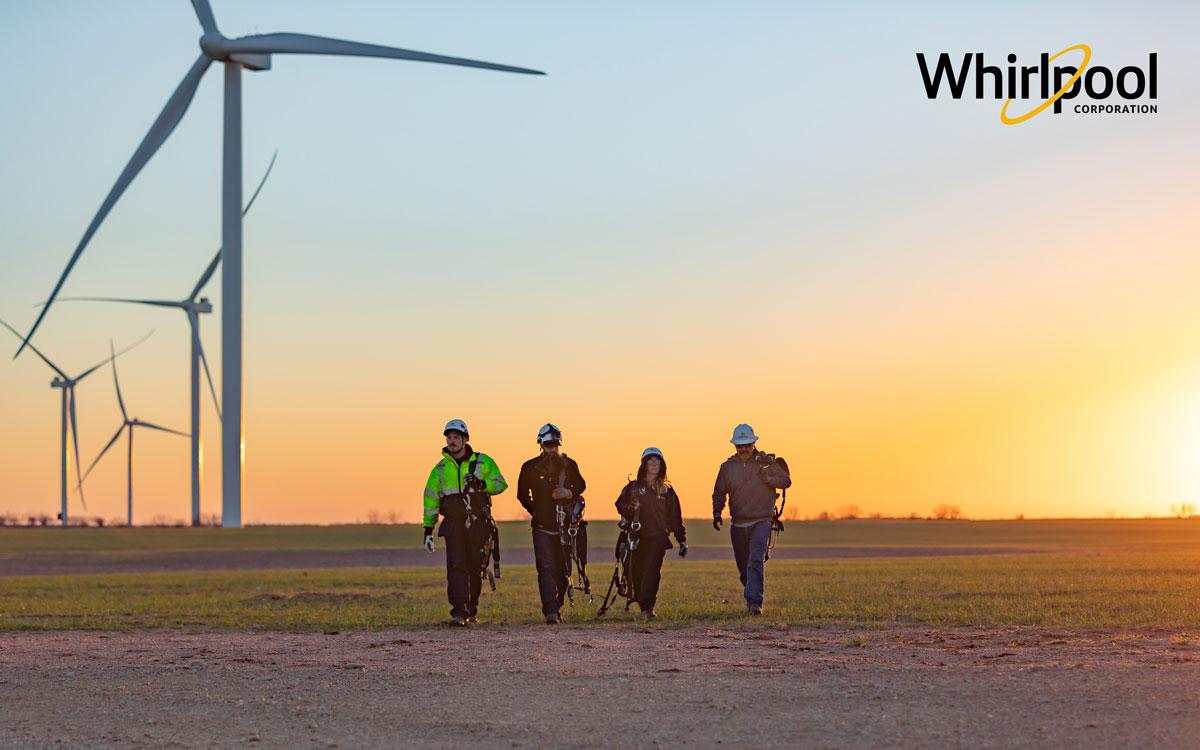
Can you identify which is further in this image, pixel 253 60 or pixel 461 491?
pixel 253 60

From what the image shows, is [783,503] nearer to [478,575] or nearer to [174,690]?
[478,575]

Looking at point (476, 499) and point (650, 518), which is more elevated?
point (476, 499)

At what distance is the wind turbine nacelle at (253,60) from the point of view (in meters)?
65.6

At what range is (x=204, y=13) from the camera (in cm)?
6531

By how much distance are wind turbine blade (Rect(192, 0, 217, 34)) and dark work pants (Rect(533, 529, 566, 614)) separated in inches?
1927

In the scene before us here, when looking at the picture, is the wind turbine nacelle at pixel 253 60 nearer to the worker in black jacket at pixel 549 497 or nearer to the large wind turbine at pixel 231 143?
the large wind turbine at pixel 231 143

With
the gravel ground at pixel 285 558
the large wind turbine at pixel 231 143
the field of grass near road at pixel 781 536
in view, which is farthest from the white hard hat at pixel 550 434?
the large wind turbine at pixel 231 143

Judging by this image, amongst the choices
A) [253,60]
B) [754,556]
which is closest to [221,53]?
[253,60]

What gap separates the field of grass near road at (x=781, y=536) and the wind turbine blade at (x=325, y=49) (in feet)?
62.0

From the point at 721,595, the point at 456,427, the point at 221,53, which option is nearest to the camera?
the point at 456,427

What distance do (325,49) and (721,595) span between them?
124 feet

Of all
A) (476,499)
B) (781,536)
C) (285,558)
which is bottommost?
(285,558)

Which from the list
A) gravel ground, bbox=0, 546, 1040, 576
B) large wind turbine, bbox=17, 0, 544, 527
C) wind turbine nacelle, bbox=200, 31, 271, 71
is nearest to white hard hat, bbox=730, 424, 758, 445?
gravel ground, bbox=0, 546, 1040, 576

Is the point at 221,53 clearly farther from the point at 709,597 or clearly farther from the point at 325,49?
the point at 709,597
